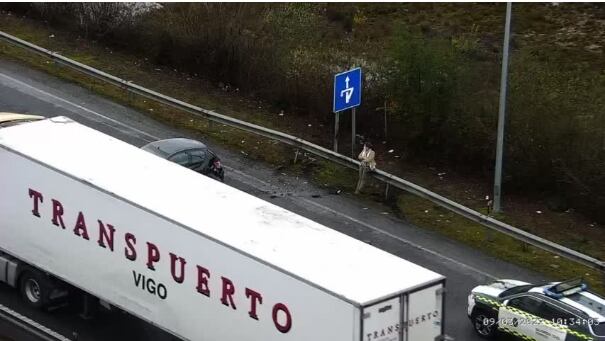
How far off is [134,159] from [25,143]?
→ 1.94 meters

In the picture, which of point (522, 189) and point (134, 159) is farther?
point (522, 189)

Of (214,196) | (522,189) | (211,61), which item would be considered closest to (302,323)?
(214,196)

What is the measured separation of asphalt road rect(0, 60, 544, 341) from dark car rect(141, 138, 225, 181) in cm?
114

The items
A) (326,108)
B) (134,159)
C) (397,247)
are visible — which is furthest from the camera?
(326,108)

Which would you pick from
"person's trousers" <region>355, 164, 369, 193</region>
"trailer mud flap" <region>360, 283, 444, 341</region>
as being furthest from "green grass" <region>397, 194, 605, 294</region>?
"trailer mud flap" <region>360, 283, 444, 341</region>

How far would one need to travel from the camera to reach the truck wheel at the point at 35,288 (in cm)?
1719

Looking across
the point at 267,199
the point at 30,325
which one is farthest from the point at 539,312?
the point at 30,325

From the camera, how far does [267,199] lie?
76.0ft

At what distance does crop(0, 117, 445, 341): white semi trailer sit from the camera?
44.3 ft

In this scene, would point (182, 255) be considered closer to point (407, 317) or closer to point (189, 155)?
point (407, 317)

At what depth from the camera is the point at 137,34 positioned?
31.8 meters

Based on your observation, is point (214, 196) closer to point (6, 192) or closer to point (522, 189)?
point (6, 192)

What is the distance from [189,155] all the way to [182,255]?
25.4 ft

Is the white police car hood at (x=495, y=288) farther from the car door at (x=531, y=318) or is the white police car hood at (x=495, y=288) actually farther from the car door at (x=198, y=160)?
the car door at (x=198, y=160)
